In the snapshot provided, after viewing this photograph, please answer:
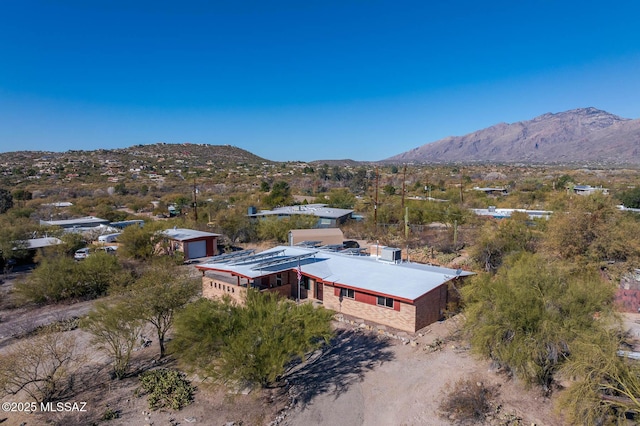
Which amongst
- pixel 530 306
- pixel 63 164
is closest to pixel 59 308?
pixel 530 306

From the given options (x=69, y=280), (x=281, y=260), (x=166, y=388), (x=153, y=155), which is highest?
(x=153, y=155)

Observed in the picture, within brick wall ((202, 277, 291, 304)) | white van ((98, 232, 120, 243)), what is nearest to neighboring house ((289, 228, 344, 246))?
brick wall ((202, 277, 291, 304))

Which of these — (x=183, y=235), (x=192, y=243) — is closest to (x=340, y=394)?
(x=192, y=243)

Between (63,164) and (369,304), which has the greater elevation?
(63,164)

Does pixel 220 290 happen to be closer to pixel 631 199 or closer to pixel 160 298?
pixel 160 298

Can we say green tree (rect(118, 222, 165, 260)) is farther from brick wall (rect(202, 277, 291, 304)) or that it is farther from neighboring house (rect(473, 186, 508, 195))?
neighboring house (rect(473, 186, 508, 195))

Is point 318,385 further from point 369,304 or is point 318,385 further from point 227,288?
point 227,288

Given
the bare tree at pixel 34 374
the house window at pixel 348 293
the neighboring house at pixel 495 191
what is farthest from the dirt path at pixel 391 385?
the neighboring house at pixel 495 191

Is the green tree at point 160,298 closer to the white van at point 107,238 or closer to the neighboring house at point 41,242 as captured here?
the neighboring house at point 41,242
